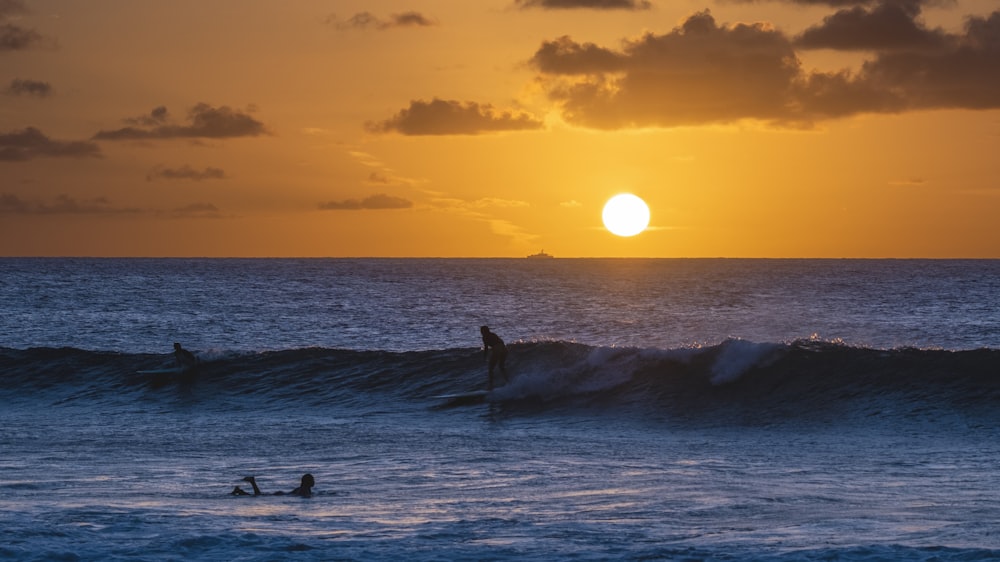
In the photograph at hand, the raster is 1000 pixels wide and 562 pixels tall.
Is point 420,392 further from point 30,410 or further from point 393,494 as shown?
point 393,494

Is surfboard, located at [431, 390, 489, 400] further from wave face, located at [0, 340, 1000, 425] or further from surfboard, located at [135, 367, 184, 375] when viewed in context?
surfboard, located at [135, 367, 184, 375]

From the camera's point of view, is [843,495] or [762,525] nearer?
[762,525]

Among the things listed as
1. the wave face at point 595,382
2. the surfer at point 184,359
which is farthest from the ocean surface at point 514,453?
the surfer at point 184,359

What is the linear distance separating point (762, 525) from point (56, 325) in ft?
177

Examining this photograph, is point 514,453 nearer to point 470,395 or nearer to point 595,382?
point 470,395

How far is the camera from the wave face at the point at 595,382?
2469 centimetres

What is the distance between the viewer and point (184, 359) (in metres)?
32.5

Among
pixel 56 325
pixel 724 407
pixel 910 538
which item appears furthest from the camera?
pixel 56 325

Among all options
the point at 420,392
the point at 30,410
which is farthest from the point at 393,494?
the point at 30,410

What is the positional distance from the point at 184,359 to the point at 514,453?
1634 cm

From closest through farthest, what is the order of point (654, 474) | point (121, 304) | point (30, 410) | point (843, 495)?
point (843, 495)
point (654, 474)
point (30, 410)
point (121, 304)

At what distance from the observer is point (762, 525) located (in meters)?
12.6

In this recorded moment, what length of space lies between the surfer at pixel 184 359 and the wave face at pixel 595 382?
307mm

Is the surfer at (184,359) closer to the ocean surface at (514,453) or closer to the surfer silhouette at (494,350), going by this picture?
the ocean surface at (514,453)
